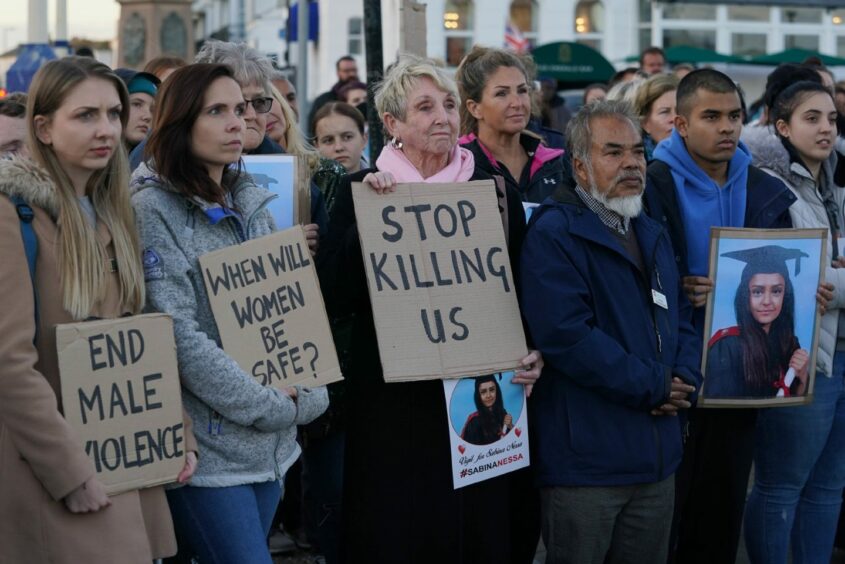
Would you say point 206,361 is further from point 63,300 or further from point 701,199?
point 701,199

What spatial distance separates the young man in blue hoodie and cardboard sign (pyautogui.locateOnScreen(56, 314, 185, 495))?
7.37 ft

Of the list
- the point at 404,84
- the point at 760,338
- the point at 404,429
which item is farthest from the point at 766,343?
the point at 404,84

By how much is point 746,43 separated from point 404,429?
103ft

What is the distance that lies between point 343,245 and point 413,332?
411 mm

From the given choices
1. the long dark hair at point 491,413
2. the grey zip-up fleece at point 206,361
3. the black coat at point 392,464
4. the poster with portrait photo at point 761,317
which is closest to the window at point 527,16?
the poster with portrait photo at point 761,317

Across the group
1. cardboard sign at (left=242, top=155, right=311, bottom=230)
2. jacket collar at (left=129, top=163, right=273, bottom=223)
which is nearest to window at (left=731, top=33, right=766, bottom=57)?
cardboard sign at (left=242, top=155, right=311, bottom=230)

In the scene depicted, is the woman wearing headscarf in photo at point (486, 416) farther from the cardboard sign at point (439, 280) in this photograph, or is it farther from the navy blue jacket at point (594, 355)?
the navy blue jacket at point (594, 355)

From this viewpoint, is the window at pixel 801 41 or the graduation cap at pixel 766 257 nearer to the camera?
the graduation cap at pixel 766 257

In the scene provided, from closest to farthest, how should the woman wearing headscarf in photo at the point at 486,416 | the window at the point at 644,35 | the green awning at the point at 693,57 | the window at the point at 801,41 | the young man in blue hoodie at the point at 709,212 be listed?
the woman wearing headscarf in photo at the point at 486,416 < the young man in blue hoodie at the point at 709,212 < the green awning at the point at 693,57 < the window at the point at 801,41 < the window at the point at 644,35

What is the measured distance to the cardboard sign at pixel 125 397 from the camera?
11.5 feet

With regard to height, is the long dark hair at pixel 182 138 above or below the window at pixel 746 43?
below

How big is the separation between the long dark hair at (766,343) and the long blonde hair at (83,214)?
97.9 inches

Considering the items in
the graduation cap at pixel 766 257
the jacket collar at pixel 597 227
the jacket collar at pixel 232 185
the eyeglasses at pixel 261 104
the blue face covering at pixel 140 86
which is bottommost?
→ the graduation cap at pixel 766 257

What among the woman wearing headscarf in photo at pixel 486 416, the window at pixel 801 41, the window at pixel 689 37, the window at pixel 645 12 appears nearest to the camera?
the woman wearing headscarf in photo at pixel 486 416
